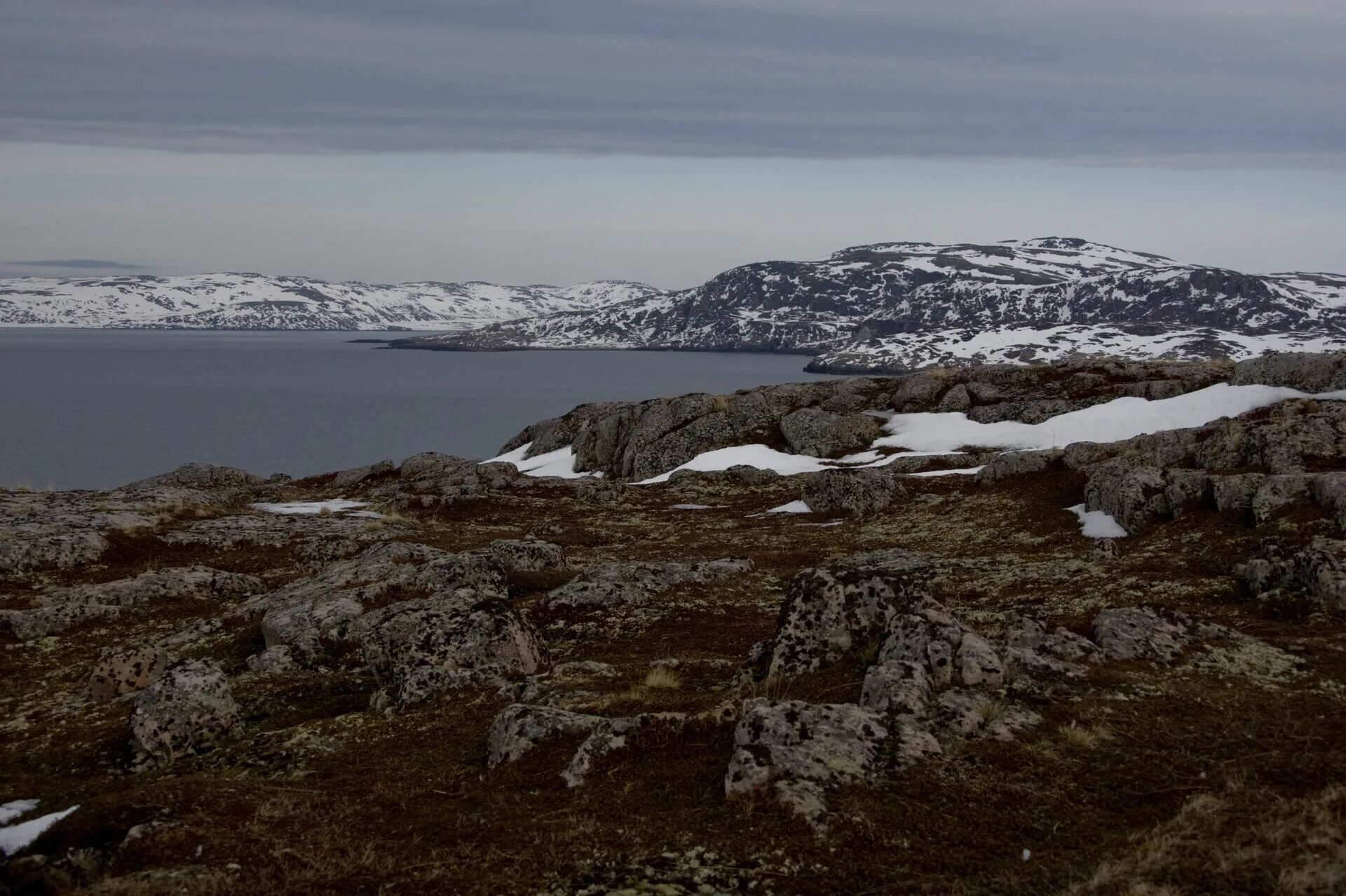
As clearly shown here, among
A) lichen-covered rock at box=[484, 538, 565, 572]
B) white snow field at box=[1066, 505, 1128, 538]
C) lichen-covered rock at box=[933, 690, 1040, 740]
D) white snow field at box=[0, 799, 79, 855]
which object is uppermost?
lichen-covered rock at box=[933, 690, 1040, 740]

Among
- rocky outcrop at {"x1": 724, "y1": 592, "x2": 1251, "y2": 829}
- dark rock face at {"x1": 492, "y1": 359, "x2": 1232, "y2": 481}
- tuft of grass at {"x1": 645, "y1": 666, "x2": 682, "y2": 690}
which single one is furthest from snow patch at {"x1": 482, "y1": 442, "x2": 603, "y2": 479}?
rocky outcrop at {"x1": 724, "y1": 592, "x2": 1251, "y2": 829}

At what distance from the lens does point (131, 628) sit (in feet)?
74.4

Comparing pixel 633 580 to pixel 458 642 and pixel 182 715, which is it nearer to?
pixel 458 642

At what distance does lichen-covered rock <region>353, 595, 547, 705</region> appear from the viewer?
1530 centimetres

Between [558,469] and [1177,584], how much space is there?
55347 millimetres

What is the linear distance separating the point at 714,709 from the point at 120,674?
1265 cm

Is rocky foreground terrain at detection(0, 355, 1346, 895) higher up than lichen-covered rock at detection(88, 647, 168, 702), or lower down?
higher up

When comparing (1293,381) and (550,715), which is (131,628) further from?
(1293,381)

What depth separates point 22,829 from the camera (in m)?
10.1

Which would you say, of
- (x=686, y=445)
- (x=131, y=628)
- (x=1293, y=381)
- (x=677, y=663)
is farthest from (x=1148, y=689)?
(x=686, y=445)

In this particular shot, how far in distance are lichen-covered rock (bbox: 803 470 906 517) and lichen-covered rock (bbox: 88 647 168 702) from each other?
3042cm

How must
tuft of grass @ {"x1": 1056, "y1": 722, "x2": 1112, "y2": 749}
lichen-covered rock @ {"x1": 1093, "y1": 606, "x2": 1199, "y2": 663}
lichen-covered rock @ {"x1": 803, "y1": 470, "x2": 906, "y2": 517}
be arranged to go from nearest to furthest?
tuft of grass @ {"x1": 1056, "y1": 722, "x2": 1112, "y2": 749} < lichen-covered rock @ {"x1": 1093, "y1": 606, "x2": 1199, "y2": 663} < lichen-covered rock @ {"x1": 803, "y1": 470, "x2": 906, "y2": 517}

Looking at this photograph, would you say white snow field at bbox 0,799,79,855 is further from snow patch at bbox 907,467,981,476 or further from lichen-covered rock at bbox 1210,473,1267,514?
snow patch at bbox 907,467,981,476

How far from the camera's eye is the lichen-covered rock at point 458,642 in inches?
603
